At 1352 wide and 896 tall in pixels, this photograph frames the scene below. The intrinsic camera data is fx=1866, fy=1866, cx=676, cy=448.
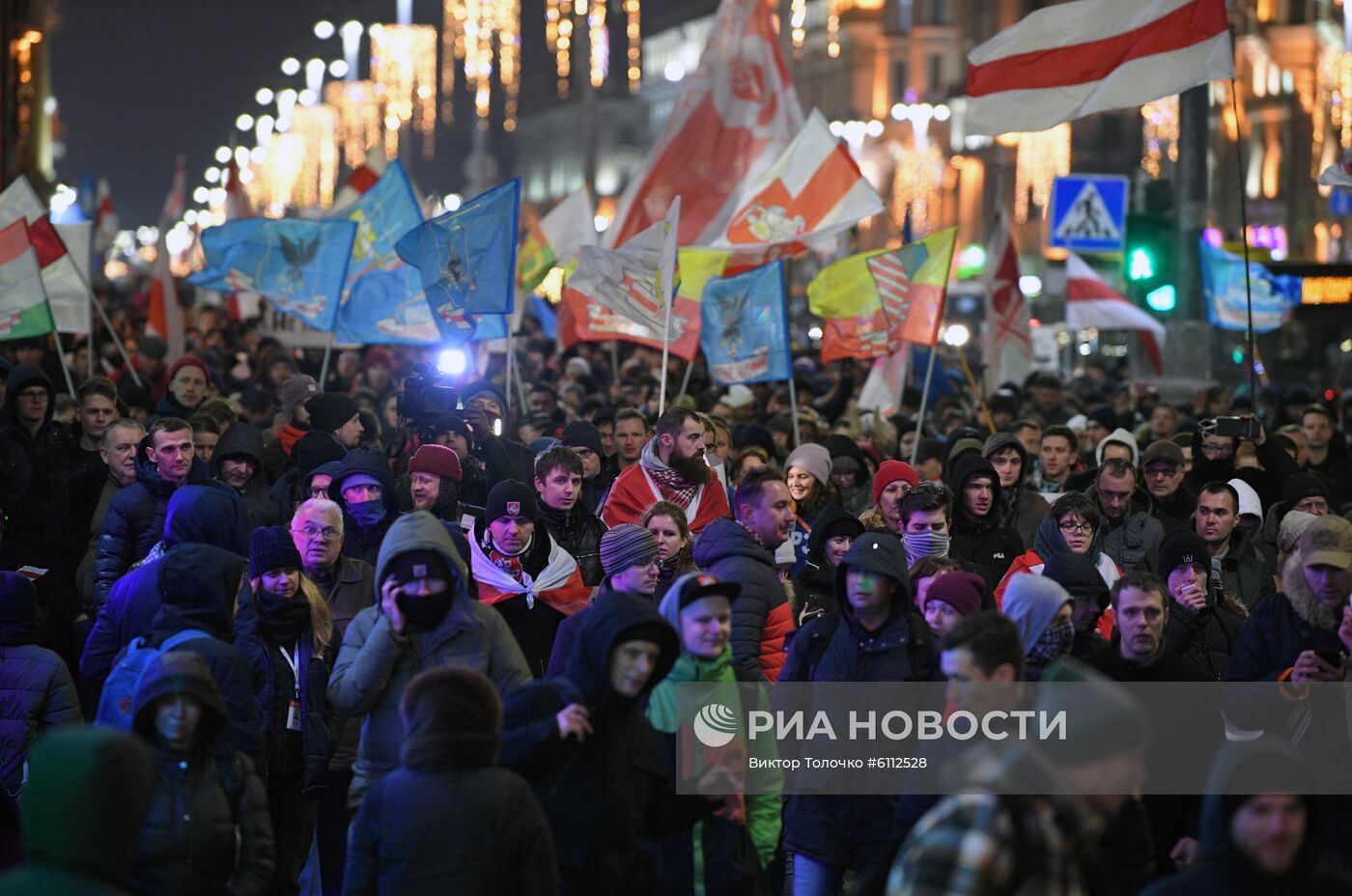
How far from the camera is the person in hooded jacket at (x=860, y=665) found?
21.4ft

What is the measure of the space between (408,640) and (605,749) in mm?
854

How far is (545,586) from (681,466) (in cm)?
146

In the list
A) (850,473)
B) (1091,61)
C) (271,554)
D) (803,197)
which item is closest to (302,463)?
(271,554)

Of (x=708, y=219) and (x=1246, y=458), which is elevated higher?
(x=708, y=219)

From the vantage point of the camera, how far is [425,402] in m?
10.2

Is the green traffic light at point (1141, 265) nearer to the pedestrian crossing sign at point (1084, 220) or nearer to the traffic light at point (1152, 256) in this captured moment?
the traffic light at point (1152, 256)

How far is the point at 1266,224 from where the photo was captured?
6038 centimetres

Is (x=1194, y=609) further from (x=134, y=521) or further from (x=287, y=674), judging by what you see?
(x=134, y=521)

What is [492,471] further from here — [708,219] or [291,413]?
[708,219]

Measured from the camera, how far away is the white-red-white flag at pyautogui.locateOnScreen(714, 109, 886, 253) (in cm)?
1545

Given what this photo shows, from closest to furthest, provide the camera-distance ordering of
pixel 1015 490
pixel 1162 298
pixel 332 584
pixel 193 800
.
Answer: pixel 193 800, pixel 332 584, pixel 1015 490, pixel 1162 298

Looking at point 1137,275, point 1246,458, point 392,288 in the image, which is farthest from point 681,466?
point 1137,275

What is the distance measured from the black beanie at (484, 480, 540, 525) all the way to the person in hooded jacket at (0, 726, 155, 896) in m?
3.57

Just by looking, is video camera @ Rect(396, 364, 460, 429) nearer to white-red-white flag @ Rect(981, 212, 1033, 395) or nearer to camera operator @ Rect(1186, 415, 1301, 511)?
camera operator @ Rect(1186, 415, 1301, 511)
